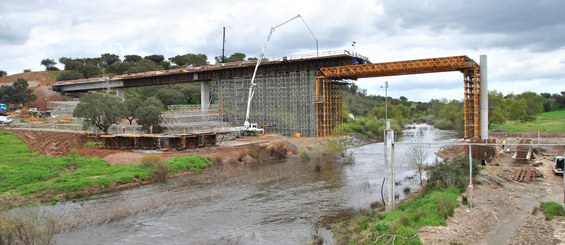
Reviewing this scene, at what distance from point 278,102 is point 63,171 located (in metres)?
39.7

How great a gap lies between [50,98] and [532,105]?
118m

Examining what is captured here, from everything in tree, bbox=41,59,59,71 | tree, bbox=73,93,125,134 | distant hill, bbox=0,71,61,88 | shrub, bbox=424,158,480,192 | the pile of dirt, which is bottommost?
shrub, bbox=424,158,480,192

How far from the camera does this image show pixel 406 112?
146 metres

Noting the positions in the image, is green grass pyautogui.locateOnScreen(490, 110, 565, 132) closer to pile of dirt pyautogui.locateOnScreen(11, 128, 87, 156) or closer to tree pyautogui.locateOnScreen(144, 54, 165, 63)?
pile of dirt pyautogui.locateOnScreen(11, 128, 87, 156)

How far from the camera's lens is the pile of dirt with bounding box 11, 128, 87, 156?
46.8 m

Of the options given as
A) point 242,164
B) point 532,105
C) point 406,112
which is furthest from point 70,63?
point 532,105

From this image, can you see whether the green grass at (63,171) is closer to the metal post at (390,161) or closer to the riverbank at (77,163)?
the riverbank at (77,163)

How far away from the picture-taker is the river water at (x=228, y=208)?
67.8 feet

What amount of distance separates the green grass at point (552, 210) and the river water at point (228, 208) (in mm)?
8919

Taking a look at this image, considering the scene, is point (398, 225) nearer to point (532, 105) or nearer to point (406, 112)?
point (532, 105)

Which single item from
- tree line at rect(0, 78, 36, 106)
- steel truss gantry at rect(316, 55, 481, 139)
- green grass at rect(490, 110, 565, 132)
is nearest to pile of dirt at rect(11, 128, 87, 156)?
steel truss gantry at rect(316, 55, 481, 139)

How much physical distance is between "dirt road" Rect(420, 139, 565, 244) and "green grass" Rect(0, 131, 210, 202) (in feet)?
82.0

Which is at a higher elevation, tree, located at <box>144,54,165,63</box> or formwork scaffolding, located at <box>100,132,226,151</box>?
A: tree, located at <box>144,54,165,63</box>

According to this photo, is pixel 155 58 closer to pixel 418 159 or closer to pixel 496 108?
pixel 496 108
